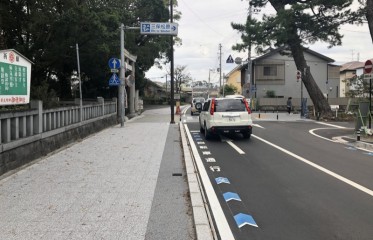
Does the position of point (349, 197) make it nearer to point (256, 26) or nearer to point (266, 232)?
point (266, 232)

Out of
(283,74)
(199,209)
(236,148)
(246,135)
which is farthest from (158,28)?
(283,74)

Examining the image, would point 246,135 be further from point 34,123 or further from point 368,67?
point 34,123

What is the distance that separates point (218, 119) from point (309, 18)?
1524 centimetres

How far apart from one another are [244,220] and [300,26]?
985 inches

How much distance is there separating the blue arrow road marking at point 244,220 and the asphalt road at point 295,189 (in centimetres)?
4

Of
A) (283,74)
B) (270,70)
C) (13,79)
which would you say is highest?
(270,70)

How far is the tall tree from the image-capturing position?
89.5ft

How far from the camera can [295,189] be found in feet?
25.5

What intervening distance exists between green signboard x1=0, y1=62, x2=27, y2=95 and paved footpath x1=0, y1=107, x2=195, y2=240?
1.83m

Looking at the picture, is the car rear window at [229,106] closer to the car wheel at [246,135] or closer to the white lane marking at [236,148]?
the car wheel at [246,135]

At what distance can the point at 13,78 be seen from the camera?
9.45 m

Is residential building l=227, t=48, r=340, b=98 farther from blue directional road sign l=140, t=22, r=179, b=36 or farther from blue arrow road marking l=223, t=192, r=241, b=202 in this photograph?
blue arrow road marking l=223, t=192, r=241, b=202

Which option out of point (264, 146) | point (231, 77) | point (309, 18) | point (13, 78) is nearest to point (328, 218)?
point (13, 78)

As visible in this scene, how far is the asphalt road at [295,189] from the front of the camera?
552cm
